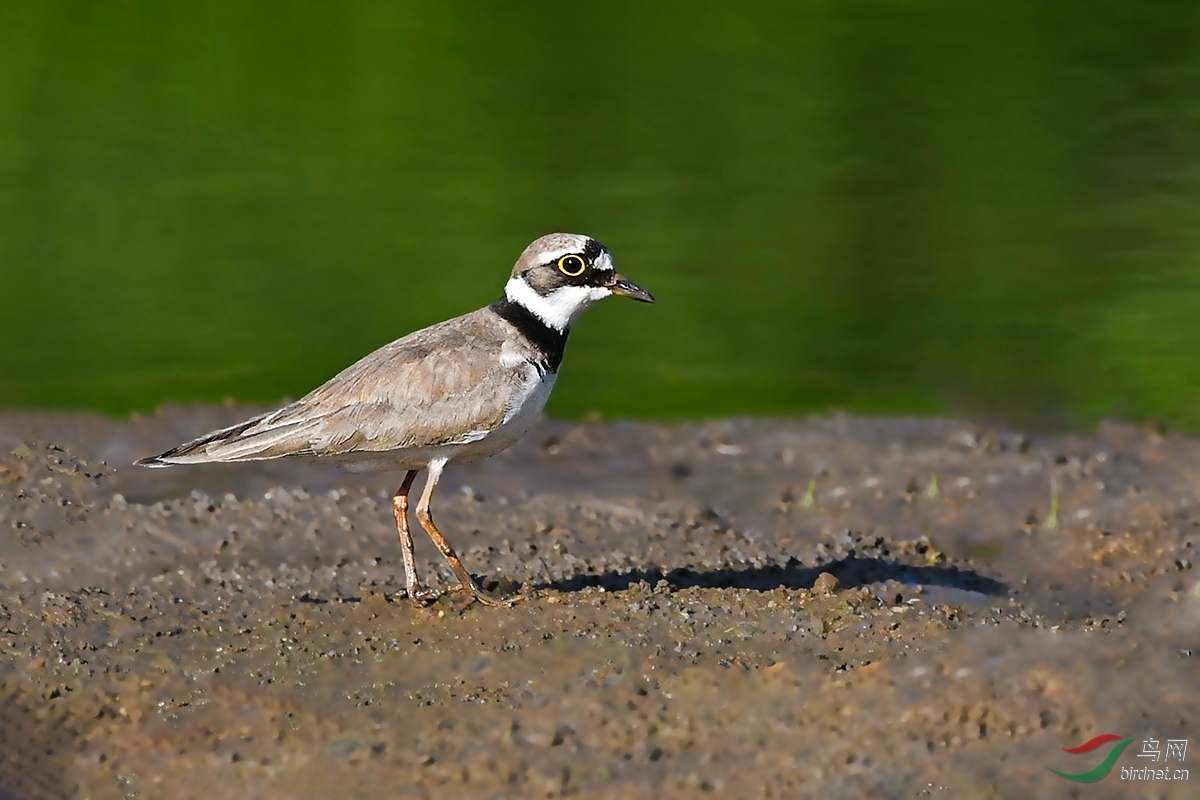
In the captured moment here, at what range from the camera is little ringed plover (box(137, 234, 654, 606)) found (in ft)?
22.1

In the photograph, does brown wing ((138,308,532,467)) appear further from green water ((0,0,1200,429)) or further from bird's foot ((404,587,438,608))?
green water ((0,0,1200,429))

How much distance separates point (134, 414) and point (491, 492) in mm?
2528

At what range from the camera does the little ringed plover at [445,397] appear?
6.73 metres

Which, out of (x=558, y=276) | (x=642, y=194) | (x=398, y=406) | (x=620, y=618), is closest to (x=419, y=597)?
(x=398, y=406)

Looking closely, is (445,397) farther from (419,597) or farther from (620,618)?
(620,618)

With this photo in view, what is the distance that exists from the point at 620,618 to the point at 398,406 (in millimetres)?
1298

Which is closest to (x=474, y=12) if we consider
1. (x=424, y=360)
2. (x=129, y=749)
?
(x=424, y=360)

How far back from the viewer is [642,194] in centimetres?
1614

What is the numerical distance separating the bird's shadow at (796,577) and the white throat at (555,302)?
1.14 metres

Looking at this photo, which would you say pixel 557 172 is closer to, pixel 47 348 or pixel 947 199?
pixel 947 199

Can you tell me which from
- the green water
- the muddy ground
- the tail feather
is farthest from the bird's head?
the green water

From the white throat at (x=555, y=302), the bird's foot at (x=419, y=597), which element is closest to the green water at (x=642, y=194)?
the white throat at (x=555, y=302)

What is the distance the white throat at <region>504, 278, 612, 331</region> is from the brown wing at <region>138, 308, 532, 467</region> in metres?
0.16

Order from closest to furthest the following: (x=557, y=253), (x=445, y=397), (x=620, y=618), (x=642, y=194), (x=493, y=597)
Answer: (x=620, y=618) < (x=445, y=397) < (x=493, y=597) < (x=557, y=253) < (x=642, y=194)
